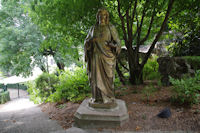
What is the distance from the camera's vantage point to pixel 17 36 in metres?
11.4

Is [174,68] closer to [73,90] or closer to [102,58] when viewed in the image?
[102,58]

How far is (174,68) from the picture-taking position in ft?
18.6

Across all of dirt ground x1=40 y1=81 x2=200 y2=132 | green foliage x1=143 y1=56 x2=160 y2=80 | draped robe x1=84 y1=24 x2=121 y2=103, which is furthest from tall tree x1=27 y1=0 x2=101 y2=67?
green foliage x1=143 y1=56 x2=160 y2=80

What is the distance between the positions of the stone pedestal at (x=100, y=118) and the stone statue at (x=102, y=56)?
21 centimetres

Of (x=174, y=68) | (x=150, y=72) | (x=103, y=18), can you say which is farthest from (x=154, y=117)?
(x=150, y=72)

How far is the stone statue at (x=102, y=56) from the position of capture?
3.29 meters

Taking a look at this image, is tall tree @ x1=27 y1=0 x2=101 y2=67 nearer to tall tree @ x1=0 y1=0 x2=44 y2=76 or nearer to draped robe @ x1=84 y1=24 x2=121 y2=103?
draped robe @ x1=84 y1=24 x2=121 y2=103

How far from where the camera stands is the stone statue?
329cm

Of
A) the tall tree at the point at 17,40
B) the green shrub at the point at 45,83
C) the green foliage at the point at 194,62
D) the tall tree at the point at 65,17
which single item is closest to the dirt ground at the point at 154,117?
the green foliage at the point at 194,62

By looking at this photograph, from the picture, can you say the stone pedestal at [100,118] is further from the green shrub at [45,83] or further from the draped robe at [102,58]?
the green shrub at [45,83]

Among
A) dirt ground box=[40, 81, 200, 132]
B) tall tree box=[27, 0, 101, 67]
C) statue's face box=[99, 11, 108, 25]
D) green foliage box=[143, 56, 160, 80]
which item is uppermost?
tall tree box=[27, 0, 101, 67]

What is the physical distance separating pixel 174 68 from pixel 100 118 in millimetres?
4178

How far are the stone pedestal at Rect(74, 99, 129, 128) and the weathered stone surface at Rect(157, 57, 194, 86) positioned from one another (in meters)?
3.52

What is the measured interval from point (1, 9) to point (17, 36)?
2.57 m
